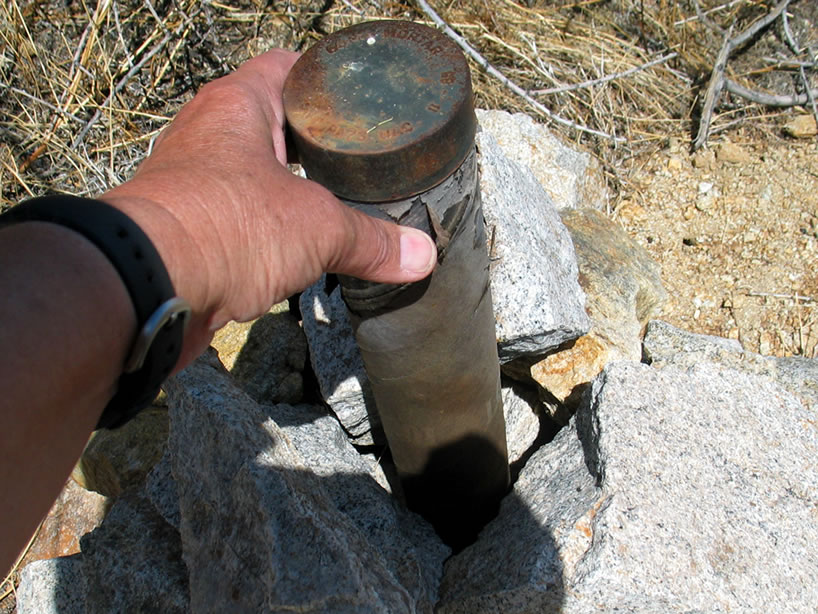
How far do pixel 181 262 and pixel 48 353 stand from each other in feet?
0.85

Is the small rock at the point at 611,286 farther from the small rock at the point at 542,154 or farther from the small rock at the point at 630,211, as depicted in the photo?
the small rock at the point at 630,211

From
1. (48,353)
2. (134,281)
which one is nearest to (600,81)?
(134,281)

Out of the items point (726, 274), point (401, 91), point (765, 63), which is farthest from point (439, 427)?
point (765, 63)

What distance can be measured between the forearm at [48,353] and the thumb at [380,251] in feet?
1.36

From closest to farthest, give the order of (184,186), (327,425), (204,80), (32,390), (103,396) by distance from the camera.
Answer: (32,390)
(103,396)
(184,186)
(327,425)
(204,80)

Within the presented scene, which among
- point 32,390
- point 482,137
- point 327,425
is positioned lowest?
point 327,425

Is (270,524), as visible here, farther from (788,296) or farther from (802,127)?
(802,127)

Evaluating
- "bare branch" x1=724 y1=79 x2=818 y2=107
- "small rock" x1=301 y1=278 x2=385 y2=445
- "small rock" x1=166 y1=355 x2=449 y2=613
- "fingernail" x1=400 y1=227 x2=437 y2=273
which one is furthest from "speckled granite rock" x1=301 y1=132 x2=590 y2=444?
"bare branch" x1=724 y1=79 x2=818 y2=107

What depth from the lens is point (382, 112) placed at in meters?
1.26

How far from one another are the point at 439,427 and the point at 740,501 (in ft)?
2.68

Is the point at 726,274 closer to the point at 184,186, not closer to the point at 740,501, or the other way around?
the point at 740,501

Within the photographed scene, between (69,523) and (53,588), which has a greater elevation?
(53,588)

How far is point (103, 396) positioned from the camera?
1039 mm

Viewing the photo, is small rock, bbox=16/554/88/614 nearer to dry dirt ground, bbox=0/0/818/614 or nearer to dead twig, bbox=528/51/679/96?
dry dirt ground, bbox=0/0/818/614
